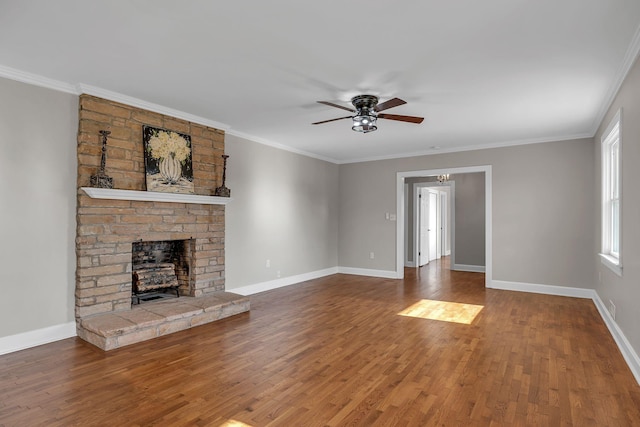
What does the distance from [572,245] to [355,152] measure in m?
3.86

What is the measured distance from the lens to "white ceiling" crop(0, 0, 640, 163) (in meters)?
2.32

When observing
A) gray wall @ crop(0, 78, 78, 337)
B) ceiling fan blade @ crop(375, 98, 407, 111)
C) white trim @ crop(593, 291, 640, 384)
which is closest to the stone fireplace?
gray wall @ crop(0, 78, 78, 337)

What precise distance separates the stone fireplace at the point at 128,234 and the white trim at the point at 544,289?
168 inches

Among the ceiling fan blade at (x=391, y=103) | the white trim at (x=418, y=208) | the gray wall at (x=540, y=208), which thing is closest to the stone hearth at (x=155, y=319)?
the ceiling fan blade at (x=391, y=103)

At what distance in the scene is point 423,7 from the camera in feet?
7.39

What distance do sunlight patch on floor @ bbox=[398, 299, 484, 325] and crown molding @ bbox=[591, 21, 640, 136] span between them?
9.14 ft

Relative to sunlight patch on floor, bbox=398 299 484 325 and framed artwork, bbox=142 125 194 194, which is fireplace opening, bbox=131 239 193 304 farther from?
sunlight patch on floor, bbox=398 299 484 325

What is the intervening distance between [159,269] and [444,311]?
3.63 metres

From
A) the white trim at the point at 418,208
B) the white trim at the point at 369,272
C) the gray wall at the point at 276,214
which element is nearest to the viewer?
the gray wall at the point at 276,214

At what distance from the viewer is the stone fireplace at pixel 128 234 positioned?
3.70 metres

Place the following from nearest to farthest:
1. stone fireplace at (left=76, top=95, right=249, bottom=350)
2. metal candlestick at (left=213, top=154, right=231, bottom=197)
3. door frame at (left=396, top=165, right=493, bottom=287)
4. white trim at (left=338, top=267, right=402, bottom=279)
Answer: stone fireplace at (left=76, top=95, right=249, bottom=350)
metal candlestick at (left=213, top=154, right=231, bottom=197)
door frame at (left=396, top=165, right=493, bottom=287)
white trim at (left=338, top=267, right=402, bottom=279)

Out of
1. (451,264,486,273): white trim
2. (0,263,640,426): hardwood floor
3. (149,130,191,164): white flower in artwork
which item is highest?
(149,130,191,164): white flower in artwork

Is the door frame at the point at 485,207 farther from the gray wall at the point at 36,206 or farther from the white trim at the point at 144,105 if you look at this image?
the gray wall at the point at 36,206

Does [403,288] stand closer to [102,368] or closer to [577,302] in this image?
[577,302]
